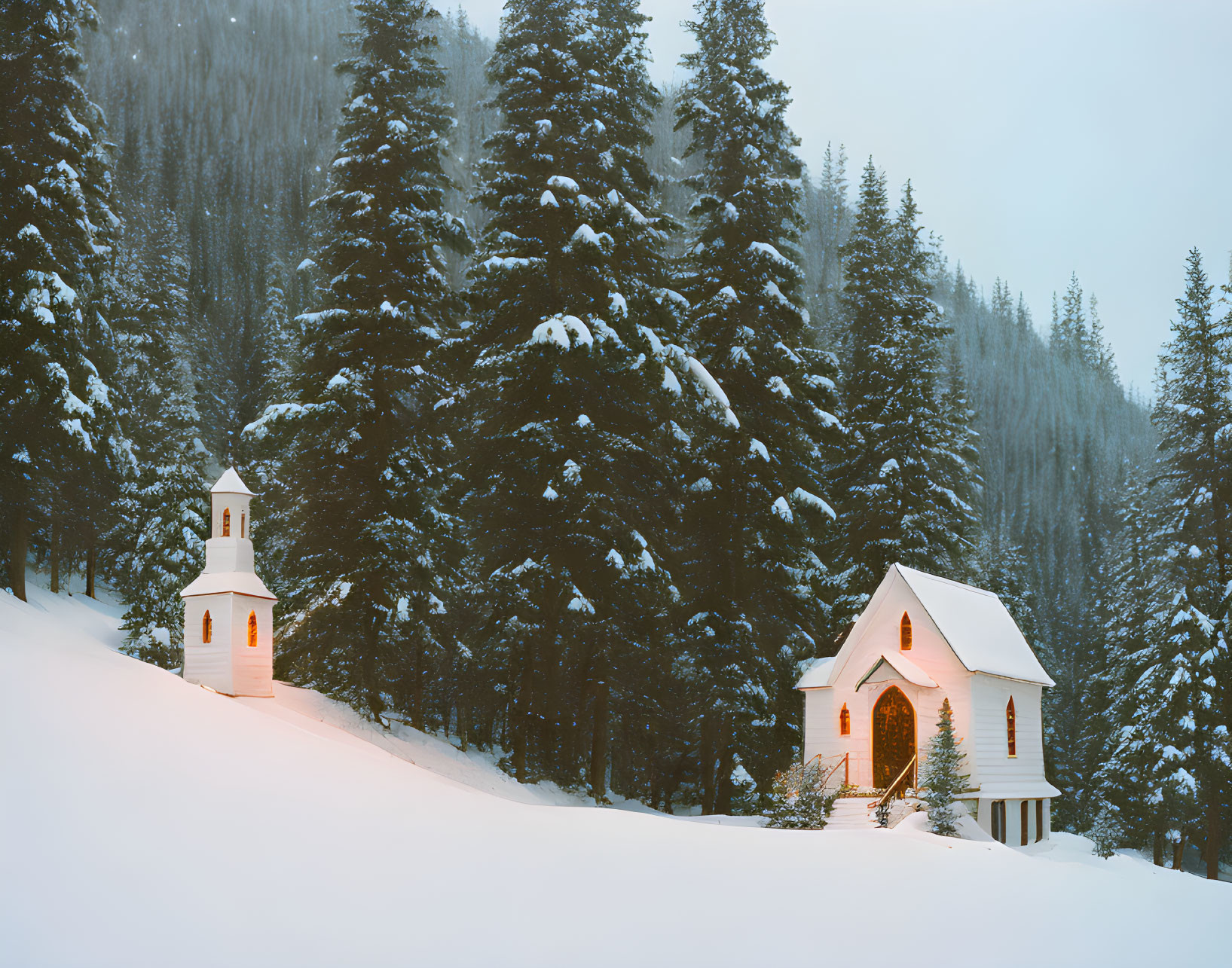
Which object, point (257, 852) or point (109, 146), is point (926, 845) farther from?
point (109, 146)

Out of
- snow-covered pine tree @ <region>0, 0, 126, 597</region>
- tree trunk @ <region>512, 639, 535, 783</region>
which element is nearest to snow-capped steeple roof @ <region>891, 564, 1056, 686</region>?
tree trunk @ <region>512, 639, 535, 783</region>

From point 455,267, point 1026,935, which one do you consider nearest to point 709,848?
point 1026,935

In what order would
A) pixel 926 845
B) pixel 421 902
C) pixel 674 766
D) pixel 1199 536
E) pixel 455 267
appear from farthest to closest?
1. pixel 455 267
2. pixel 674 766
3. pixel 1199 536
4. pixel 926 845
5. pixel 421 902

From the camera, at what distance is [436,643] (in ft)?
90.2

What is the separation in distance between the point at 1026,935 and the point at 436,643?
55.5ft

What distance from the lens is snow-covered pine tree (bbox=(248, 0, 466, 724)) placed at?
2573 cm

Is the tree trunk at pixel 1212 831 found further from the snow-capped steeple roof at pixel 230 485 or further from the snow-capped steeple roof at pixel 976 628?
the snow-capped steeple roof at pixel 230 485

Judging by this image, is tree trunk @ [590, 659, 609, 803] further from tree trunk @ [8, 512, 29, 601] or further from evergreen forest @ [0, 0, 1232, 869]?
tree trunk @ [8, 512, 29, 601]

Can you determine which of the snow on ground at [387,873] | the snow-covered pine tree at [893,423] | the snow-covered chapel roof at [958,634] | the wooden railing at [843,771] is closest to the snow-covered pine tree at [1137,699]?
the snow-covered chapel roof at [958,634]

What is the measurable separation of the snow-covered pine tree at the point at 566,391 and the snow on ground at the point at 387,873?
7989mm

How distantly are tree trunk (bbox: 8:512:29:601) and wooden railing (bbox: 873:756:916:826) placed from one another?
2451 centimetres

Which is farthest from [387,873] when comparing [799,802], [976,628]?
[976,628]

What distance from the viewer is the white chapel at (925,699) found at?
27.7m

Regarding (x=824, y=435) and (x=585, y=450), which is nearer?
(x=585, y=450)
